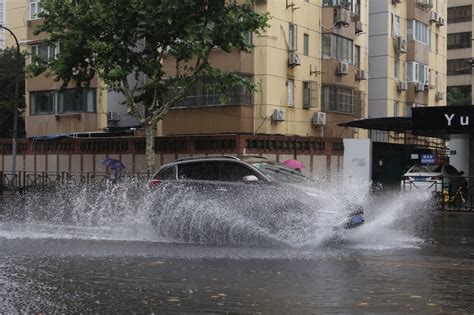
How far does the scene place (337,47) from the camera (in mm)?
35906

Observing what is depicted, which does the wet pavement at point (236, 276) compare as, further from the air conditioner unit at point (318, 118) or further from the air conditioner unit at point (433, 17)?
the air conditioner unit at point (433, 17)

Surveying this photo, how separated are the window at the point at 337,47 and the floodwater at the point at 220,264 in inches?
808

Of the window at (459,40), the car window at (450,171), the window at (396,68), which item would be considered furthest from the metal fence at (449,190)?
the window at (459,40)

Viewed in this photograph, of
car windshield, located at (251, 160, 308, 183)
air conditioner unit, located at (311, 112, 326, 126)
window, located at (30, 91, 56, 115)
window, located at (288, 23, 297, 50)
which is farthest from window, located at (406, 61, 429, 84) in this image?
car windshield, located at (251, 160, 308, 183)

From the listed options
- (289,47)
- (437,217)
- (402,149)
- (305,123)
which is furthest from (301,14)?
(437,217)

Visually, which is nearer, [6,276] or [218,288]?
[218,288]

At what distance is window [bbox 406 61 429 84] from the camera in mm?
42594

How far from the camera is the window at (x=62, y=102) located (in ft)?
120

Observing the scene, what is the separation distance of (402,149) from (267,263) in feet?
89.1

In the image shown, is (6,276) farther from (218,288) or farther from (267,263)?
(267,263)

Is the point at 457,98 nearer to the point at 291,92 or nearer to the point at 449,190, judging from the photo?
the point at 291,92

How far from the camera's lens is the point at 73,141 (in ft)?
111

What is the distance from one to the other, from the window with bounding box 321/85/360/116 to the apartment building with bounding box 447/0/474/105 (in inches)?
1312

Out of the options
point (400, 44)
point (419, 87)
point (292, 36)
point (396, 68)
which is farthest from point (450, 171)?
point (419, 87)
